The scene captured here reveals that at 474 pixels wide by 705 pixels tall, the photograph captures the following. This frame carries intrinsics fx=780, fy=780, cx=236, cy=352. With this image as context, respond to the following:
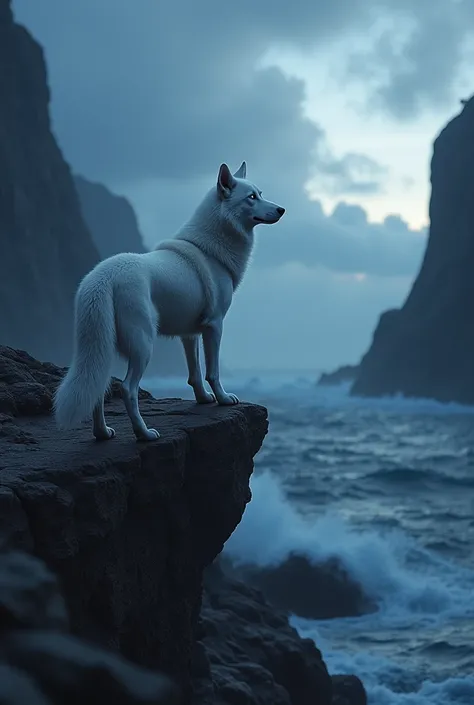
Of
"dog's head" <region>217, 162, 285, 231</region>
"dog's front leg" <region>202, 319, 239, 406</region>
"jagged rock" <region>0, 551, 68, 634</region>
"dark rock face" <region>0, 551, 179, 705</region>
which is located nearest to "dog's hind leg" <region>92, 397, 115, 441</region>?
"dog's front leg" <region>202, 319, 239, 406</region>

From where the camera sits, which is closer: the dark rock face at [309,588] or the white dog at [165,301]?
the white dog at [165,301]

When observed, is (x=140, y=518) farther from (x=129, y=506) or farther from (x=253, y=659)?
(x=253, y=659)

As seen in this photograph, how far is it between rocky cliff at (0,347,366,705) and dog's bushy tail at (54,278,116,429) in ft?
1.11

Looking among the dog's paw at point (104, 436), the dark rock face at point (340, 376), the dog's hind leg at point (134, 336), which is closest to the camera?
the dog's hind leg at point (134, 336)

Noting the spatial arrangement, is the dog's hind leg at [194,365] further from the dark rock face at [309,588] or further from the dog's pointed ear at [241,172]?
the dark rock face at [309,588]

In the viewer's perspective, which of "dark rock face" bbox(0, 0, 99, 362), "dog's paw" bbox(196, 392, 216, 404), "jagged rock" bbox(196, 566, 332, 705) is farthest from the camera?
"dark rock face" bbox(0, 0, 99, 362)

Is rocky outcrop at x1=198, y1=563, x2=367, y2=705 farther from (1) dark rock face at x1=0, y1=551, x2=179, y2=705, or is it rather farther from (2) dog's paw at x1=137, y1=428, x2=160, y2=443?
(1) dark rock face at x1=0, y1=551, x2=179, y2=705

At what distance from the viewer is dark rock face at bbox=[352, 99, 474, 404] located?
70.2 m

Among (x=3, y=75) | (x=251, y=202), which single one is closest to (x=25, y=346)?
(x=3, y=75)

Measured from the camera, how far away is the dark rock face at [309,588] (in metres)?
12.2

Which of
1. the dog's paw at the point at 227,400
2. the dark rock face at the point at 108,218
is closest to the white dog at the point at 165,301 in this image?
the dog's paw at the point at 227,400

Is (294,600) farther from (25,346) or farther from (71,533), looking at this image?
(25,346)

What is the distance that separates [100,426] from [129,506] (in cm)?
61

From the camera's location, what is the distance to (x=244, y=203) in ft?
19.9
